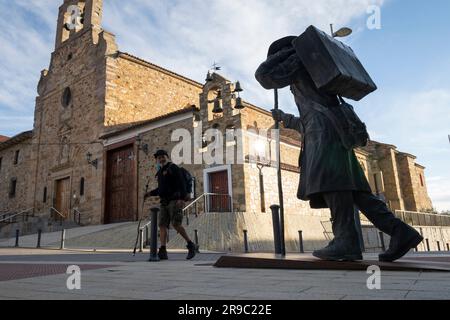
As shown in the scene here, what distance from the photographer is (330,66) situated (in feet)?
11.2

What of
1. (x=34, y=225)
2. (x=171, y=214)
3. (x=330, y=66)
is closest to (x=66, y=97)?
(x=34, y=225)

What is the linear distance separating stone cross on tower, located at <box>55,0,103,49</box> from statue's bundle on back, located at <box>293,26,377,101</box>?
73.1 ft

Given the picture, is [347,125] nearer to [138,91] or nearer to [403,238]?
[403,238]

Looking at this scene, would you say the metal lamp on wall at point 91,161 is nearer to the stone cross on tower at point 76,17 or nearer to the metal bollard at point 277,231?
the stone cross on tower at point 76,17

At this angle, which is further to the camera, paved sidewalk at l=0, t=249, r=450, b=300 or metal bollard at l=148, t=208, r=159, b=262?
metal bollard at l=148, t=208, r=159, b=262

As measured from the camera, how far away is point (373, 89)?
376 cm

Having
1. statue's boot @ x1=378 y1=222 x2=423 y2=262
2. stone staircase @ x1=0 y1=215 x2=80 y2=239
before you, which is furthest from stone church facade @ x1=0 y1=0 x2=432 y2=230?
statue's boot @ x1=378 y1=222 x2=423 y2=262

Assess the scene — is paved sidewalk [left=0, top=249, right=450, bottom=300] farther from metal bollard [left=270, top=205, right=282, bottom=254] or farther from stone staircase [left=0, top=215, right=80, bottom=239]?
stone staircase [left=0, top=215, right=80, bottom=239]

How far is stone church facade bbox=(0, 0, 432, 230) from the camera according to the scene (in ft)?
50.9

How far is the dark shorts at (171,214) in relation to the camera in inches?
228

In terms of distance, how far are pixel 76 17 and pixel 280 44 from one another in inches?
987
